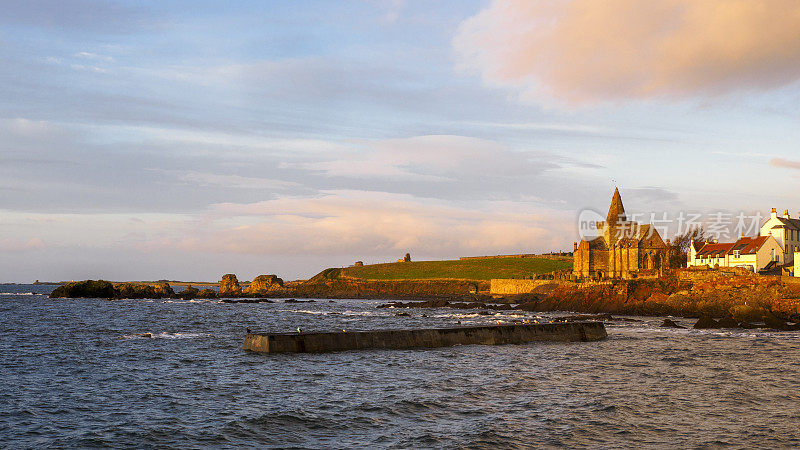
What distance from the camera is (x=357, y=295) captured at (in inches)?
6550

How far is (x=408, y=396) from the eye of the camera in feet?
87.0

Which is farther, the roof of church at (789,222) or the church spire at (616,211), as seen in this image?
the church spire at (616,211)

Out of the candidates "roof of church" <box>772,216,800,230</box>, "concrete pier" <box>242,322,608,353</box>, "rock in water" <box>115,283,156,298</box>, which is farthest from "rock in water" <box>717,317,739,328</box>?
"rock in water" <box>115,283,156,298</box>

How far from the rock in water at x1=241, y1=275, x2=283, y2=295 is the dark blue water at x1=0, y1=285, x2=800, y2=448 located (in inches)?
5367

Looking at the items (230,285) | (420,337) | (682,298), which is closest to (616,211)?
(682,298)

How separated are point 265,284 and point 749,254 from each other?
126m

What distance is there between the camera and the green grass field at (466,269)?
168375mm

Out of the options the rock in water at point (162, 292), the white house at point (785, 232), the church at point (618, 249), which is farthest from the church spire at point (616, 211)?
the rock in water at point (162, 292)

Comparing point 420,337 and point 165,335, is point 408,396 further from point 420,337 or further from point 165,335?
point 165,335

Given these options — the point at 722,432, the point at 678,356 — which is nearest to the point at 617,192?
the point at 678,356

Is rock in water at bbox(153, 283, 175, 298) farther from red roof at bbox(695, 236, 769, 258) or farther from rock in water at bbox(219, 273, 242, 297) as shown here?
red roof at bbox(695, 236, 769, 258)

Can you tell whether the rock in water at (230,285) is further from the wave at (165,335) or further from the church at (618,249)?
the wave at (165,335)

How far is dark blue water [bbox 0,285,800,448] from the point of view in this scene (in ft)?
65.5

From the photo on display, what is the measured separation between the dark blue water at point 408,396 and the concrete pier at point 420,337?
4.59 ft
